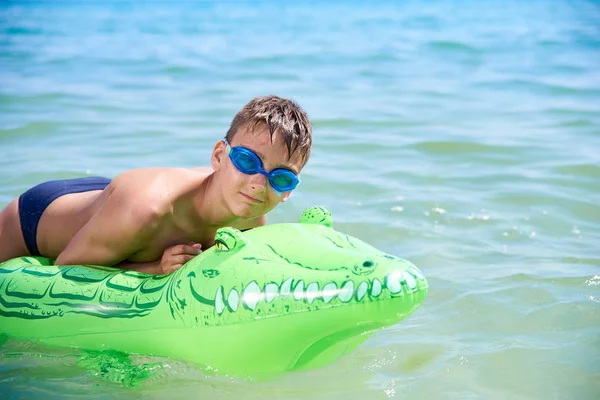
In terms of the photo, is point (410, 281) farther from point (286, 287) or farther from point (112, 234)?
point (112, 234)

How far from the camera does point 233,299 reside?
288 cm

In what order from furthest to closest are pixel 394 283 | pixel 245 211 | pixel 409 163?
pixel 409 163, pixel 245 211, pixel 394 283

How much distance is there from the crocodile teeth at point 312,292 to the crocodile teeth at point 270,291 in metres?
0.12

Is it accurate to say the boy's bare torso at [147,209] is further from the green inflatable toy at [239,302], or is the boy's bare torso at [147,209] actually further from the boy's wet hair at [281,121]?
the boy's wet hair at [281,121]

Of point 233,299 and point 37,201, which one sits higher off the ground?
point 37,201

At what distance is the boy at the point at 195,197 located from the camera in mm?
3141

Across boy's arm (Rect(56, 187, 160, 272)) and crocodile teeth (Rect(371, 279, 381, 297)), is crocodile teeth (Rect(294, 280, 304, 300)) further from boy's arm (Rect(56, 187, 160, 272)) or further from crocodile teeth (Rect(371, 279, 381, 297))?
boy's arm (Rect(56, 187, 160, 272))

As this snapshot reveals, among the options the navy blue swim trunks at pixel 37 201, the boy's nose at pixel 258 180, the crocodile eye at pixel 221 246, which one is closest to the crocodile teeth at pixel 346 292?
the crocodile eye at pixel 221 246

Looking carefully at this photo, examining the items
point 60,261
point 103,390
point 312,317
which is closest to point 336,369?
point 312,317

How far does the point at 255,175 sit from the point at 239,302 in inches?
21.8

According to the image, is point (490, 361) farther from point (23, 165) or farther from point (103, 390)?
point (23, 165)

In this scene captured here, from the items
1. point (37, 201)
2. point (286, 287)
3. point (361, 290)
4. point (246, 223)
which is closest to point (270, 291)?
point (286, 287)

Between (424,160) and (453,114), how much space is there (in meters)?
2.18

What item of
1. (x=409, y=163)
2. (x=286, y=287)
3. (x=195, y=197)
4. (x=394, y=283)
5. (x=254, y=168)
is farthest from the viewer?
(x=409, y=163)
